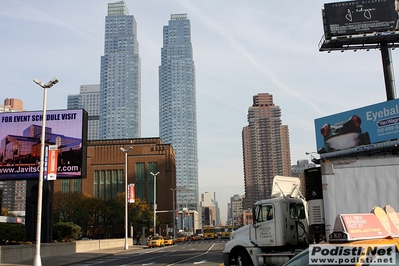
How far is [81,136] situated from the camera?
37688 millimetres

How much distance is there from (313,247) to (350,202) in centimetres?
790

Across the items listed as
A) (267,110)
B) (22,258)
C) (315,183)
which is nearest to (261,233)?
(315,183)

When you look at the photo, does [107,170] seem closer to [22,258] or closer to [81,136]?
[81,136]

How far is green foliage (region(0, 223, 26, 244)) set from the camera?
33.0 metres

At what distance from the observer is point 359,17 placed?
156 feet

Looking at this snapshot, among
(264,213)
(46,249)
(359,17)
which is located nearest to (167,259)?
(46,249)

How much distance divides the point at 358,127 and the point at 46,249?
41.9 meters

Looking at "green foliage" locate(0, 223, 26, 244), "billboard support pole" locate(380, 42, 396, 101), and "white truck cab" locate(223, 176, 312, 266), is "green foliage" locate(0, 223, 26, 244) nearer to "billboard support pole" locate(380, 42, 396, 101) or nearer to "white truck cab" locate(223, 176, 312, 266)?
"white truck cab" locate(223, 176, 312, 266)

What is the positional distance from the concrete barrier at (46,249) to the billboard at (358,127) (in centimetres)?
3481

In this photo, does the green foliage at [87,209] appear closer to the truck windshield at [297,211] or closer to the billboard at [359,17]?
the billboard at [359,17]

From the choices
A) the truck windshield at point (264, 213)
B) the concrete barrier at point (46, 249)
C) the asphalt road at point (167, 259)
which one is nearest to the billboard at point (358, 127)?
the asphalt road at point (167, 259)

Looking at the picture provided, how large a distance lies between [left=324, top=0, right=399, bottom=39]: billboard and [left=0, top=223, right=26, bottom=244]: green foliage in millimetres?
36150

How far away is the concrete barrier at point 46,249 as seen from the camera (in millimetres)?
27516

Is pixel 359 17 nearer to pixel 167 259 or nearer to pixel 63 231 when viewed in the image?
pixel 167 259
